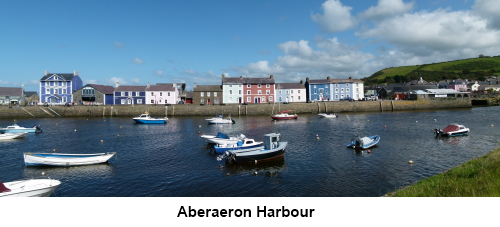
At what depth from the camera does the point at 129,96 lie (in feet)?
265

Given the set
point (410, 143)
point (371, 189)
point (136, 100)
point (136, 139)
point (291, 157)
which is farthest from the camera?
point (136, 100)

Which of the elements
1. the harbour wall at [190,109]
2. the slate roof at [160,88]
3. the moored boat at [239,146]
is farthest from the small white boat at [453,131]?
the slate roof at [160,88]

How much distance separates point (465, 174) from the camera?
14031 millimetres

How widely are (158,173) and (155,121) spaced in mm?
35774

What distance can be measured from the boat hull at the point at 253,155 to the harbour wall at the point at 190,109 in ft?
153

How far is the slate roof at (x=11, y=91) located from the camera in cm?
8432

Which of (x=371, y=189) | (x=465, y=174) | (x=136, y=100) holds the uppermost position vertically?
(x=136, y=100)

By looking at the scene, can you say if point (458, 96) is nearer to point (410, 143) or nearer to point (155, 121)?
point (410, 143)

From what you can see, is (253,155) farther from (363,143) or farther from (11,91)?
(11,91)

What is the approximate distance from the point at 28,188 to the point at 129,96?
228 ft

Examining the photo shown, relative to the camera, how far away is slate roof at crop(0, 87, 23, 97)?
84.3m

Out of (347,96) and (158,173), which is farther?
(347,96)

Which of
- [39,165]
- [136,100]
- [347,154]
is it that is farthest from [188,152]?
[136,100]

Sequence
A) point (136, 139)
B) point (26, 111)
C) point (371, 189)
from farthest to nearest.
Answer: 1. point (26, 111)
2. point (136, 139)
3. point (371, 189)
